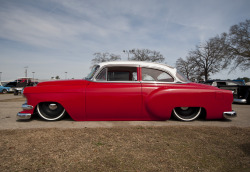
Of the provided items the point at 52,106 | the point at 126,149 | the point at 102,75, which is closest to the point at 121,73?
the point at 102,75

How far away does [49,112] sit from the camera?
3557 mm

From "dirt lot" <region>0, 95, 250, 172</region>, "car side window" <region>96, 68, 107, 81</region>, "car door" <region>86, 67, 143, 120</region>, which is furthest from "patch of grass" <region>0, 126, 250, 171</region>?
"car side window" <region>96, 68, 107, 81</region>

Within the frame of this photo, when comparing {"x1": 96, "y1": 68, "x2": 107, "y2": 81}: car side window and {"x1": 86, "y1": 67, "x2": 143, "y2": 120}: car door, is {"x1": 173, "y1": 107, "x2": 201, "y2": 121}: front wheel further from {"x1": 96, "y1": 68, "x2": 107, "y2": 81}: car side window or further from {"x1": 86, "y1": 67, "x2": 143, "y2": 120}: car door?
{"x1": 96, "y1": 68, "x2": 107, "y2": 81}: car side window

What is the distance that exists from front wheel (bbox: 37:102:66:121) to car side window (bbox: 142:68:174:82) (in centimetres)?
209

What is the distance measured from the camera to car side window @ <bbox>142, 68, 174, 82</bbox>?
3688 millimetres

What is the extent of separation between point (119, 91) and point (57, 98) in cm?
134

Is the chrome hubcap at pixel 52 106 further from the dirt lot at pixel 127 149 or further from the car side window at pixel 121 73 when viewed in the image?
the car side window at pixel 121 73

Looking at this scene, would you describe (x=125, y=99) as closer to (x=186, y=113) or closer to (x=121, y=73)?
(x=121, y=73)

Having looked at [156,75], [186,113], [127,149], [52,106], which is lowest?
[127,149]

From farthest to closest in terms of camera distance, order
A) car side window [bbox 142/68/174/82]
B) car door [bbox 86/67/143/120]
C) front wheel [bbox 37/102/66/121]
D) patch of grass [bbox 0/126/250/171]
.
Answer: car side window [bbox 142/68/174/82] → front wheel [bbox 37/102/66/121] → car door [bbox 86/67/143/120] → patch of grass [bbox 0/126/250/171]

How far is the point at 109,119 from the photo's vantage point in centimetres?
345

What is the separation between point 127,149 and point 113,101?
1.39 m

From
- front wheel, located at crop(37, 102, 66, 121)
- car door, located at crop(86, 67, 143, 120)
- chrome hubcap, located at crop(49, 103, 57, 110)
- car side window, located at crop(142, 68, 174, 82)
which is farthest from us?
car side window, located at crop(142, 68, 174, 82)

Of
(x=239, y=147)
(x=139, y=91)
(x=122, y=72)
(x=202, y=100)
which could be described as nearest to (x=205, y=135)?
(x=239, y=147)
